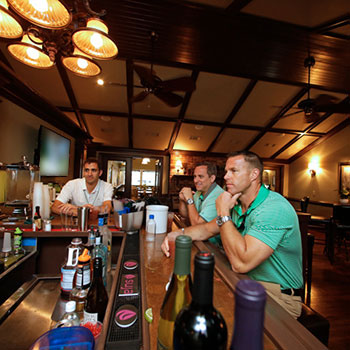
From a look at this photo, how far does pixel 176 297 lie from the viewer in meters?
0.51

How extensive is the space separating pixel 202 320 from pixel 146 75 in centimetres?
364

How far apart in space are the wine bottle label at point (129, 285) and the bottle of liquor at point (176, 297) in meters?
0.29

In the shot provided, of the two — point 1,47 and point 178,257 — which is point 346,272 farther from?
point 1,47

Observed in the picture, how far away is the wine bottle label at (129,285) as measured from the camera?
768 mm

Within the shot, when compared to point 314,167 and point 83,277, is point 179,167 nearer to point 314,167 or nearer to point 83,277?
point 314,167

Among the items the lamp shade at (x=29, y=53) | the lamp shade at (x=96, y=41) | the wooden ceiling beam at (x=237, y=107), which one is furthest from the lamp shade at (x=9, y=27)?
the wooden ceiling beam at (x=237, y=107)

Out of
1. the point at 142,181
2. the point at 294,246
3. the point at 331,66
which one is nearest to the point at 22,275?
the point at 294,246

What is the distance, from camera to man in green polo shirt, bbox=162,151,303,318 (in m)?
1.12

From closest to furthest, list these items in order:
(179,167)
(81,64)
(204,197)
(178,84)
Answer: (81,64) < (204,197) < (178,84) < (179,167)

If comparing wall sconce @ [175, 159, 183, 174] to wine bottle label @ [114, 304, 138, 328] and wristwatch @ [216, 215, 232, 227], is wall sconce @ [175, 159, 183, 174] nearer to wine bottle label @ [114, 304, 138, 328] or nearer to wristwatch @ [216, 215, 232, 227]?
wristwatch @ [216, 215, 232, 227]

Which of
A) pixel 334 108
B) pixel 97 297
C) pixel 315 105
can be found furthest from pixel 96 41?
pixel 334 108

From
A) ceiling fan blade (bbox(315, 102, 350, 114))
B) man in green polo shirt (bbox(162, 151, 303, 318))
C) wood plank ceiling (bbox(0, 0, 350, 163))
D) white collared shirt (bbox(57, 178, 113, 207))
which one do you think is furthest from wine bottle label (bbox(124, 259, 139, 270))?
ceiling fan blade (bbox(315, 102, 350, 114))

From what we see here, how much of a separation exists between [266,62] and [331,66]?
1.42m

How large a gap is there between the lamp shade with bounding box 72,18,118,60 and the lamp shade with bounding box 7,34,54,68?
1.44 ft
